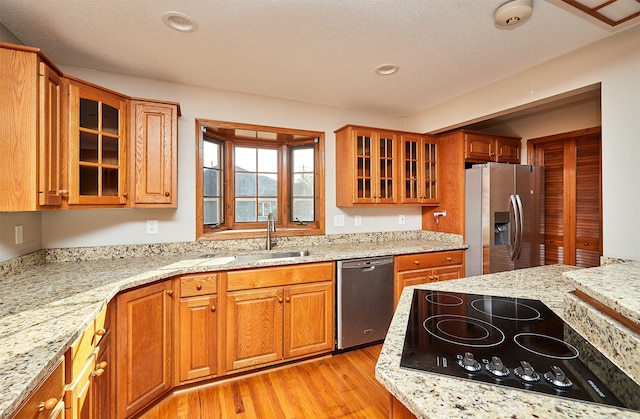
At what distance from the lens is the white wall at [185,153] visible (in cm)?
223

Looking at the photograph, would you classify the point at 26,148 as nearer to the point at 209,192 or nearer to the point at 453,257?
the point at 209,192

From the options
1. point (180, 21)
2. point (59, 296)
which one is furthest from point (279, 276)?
point (180, 21)

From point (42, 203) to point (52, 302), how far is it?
22.2 inches

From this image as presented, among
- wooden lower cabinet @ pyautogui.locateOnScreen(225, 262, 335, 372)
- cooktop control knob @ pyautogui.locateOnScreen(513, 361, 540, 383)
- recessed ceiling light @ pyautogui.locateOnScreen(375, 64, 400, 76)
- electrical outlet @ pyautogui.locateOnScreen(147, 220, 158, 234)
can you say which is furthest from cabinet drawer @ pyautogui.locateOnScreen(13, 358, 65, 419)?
recessed ceiling light @ pyautogui.locateOnScreen(375, 64, 400, 76)

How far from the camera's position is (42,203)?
1532mm

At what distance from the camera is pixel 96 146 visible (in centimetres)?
191

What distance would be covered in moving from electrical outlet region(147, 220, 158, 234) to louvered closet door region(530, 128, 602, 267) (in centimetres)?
399

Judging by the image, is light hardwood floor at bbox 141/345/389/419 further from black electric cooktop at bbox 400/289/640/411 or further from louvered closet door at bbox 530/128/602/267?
louvered closet door at bbox 530/128/602/267

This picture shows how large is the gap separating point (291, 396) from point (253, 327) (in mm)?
539

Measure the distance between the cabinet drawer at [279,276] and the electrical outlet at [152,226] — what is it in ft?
2.76

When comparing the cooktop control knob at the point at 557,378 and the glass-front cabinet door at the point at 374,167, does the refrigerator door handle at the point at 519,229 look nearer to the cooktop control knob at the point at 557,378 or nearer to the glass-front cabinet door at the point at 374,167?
the glass-front cabinet door at the point at 374,167

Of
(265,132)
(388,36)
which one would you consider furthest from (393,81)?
(265,132)

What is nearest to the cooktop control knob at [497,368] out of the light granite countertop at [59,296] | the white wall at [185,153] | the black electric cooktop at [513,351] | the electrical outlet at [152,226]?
the black electric cooktop at [513,351]

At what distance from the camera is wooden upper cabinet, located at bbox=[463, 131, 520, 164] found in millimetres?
3078
